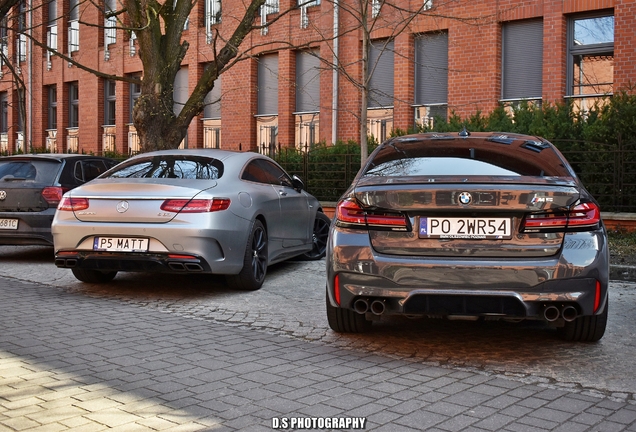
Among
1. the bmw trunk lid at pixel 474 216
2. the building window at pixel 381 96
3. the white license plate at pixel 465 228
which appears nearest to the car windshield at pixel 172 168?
the bmw trunk lid at pixel 474 216

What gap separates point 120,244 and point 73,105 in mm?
26725

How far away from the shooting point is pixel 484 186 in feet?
17.2

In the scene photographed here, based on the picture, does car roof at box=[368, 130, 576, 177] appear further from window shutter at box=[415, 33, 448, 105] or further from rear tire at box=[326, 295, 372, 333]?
window shutter at box=[415, 33, 448, 105]

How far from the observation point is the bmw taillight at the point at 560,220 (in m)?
5.18

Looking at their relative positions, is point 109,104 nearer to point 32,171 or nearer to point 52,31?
point 52,31

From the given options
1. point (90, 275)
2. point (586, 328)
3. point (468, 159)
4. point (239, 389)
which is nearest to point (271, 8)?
point (90, 275)

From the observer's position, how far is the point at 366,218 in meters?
5.46

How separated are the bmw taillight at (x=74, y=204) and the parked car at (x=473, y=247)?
3.33 meters

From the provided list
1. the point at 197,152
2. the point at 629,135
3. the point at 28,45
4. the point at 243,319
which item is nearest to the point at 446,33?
the point at 629,135

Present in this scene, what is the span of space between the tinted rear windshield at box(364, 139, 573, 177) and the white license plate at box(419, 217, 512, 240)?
0.39m

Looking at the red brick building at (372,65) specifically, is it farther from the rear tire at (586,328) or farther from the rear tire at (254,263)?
the rear tire at (586,328)

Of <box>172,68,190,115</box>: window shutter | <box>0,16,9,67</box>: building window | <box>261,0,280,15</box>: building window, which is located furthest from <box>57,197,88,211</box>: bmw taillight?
<box>172,68,190,115</box>: window shutter

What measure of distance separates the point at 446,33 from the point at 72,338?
1546cm

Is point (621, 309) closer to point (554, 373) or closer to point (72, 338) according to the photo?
point (554, 373)
